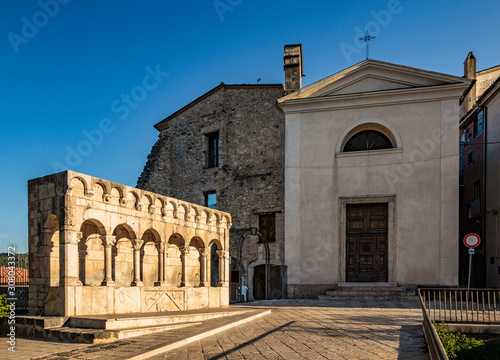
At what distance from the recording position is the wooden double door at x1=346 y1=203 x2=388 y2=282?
16.2m

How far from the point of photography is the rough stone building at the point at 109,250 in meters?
7.54

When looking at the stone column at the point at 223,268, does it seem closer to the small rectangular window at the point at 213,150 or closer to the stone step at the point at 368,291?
the stone step at the point at 368,291

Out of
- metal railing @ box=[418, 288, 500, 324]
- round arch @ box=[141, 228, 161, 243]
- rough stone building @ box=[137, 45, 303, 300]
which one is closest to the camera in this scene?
metal railing @ box=[418, 288, 500, 324]

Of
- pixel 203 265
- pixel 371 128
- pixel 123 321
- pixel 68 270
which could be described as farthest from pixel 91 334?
pixel 371 128

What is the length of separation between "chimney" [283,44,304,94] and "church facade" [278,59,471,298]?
4.25 ft

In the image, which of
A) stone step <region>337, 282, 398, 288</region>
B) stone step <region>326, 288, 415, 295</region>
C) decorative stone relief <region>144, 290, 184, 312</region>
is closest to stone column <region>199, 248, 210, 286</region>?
decorative stone relief <region>144, 290, 184, 312</region>

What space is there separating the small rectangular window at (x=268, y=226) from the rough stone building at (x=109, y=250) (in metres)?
6.98

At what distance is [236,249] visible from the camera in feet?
63.1

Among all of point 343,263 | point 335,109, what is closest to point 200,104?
point 335,109

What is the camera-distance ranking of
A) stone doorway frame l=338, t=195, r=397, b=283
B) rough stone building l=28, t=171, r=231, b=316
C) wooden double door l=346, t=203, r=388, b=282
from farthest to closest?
1. wooden double door l=346, t=203, r=388, b=282
2. stone doorway frame l=338, t=195, r=397, b=283
3. rough stone building l=28, t=171, r=231, b=316

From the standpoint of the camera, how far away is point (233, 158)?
65.5 feet

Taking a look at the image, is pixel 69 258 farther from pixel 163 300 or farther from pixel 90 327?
pixel 163 300

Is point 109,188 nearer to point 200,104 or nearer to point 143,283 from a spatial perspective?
point 143,283

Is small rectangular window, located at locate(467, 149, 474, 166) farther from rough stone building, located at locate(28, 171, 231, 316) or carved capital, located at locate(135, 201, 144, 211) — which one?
carved capital, located at locate(135, 201, 144, 211)
